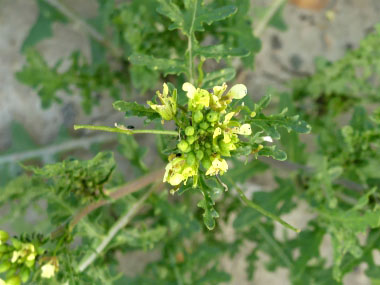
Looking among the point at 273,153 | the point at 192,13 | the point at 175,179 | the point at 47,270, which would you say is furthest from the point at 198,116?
the point at 47,270

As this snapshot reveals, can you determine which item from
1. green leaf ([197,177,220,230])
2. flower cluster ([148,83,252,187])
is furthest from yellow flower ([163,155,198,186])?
green leaf ([197,177,220,230])

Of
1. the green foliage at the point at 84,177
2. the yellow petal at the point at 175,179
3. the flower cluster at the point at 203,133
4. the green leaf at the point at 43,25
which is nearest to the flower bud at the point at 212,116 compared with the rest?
the flower cluster at the point at 203,133

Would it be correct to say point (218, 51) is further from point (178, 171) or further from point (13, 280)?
point (13, 280)

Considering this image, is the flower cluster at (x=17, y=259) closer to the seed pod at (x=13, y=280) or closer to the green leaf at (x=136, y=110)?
the seed pod at (x=13, y=280)

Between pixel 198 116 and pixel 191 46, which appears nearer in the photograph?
pixel 198 116

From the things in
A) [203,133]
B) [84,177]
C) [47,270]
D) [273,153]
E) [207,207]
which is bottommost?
[47,270]

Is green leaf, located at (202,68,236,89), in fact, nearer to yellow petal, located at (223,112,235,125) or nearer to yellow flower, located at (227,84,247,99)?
yellow flower, located at (227,84,247,99)

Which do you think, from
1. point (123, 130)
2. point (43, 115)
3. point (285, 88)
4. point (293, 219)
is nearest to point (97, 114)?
point (43, 115)
